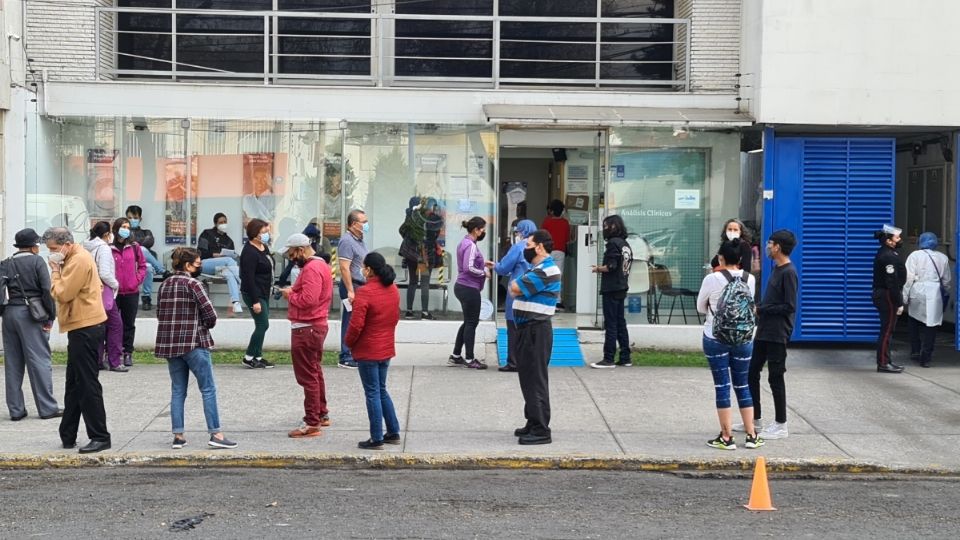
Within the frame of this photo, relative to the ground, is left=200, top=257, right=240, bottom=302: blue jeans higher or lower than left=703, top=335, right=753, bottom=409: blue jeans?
higher

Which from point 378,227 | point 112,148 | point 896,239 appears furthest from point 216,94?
point 896,239

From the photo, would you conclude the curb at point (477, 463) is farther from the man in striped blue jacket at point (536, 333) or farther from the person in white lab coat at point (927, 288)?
the person in white lab coat at point (927, 288)

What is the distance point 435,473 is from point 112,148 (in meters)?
8.25

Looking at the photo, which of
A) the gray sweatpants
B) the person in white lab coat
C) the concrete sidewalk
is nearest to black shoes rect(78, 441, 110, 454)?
the concrete sidewalk

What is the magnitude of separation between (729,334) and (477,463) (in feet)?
7.63

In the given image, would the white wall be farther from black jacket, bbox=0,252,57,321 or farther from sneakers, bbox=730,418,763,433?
black jacket, bbox=0,252,57,321

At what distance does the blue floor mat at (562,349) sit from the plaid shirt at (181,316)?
18.0 feet

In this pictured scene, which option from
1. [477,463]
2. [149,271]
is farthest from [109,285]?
Answer: [477,463]

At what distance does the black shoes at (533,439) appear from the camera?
9508mm

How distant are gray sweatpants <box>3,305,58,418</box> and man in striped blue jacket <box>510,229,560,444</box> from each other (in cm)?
443

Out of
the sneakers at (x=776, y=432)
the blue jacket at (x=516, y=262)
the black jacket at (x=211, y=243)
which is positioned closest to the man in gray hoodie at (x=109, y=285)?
the black jacket at (x=211, y=243)

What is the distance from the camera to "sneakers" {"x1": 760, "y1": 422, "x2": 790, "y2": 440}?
9.90 m

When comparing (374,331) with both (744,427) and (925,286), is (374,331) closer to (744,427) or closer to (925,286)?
(744,427)

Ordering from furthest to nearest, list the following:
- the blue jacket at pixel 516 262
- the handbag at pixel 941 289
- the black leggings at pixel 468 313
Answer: the handbag at pixel 941 289, the black leggings at pixel 468 313, the blue jacket at pixel 516 262
